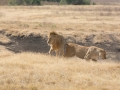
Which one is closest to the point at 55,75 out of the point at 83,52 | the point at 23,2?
the point at 83,52

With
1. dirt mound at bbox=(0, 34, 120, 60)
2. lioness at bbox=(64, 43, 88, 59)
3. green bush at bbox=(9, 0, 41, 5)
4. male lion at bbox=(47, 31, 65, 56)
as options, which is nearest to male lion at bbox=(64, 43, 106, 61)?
lioness at bbox=(64, 43, 88, 59)

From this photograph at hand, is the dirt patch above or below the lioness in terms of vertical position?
below

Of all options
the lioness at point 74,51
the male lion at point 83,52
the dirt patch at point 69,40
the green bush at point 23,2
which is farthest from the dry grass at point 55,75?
the green bush at point 23,2

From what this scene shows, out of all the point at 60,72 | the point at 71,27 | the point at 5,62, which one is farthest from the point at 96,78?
the point at 71,27

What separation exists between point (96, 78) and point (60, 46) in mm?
4920

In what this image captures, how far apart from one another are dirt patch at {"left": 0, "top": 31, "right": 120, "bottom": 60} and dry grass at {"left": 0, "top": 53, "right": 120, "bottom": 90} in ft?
29.0

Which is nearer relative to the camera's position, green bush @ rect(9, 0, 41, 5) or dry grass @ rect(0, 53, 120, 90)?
dry grass @ rect(0, 53, 120, 90)

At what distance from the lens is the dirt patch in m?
22.2

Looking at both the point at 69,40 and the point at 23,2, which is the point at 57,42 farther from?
the point at 23,2

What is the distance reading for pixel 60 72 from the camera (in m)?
11.7

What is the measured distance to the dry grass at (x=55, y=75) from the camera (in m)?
10.3

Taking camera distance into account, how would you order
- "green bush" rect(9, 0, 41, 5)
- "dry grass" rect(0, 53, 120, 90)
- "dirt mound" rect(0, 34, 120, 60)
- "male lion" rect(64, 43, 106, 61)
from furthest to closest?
1. "green bush" rect(9, 0, 41, 5)
2. "dirt mound" rect(0, 34, 120, 60)
3. "male lion" rect(64, 43, 106, 61)
4. "dry grass" rect(0, 53, 120, 90)

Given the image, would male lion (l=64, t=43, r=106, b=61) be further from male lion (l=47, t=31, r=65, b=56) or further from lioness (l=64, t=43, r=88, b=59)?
male lion (l=47, t=31, r=65, b=56)

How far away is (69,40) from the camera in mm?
22672
